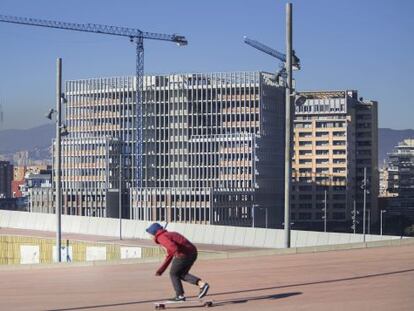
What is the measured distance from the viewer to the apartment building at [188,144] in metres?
131

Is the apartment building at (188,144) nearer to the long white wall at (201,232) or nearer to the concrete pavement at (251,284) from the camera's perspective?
the long white wall at (201,232)

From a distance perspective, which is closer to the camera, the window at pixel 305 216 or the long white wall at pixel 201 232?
the long white wall at pixel 201 232

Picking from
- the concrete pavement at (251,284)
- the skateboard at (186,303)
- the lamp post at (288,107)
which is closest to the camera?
the skateboard at (186,303)

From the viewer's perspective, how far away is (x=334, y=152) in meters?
168

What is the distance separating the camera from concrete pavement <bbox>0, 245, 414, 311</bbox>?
39.3ft

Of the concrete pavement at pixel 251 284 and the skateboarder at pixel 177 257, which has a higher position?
the skateboarder at pixel 177 257

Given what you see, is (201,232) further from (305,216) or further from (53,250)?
(305,216)

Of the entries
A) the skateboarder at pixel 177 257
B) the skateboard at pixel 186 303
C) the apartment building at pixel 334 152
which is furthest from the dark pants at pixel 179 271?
the apartment building at pixel 334 152

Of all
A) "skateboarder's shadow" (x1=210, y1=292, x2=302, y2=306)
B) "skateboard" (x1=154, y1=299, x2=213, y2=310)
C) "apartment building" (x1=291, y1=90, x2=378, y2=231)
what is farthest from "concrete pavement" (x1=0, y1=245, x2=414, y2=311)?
"apartment building" (x1=291, y1=90, x2=378, y2=231)

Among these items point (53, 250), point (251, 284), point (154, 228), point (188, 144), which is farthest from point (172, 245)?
point (188, 144)

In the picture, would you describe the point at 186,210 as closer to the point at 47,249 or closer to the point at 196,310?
the point at 47,249

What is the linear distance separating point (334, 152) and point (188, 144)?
39.5 metres

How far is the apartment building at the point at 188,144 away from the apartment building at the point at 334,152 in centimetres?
1639

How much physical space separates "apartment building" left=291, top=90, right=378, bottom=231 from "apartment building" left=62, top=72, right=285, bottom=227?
645 inches
